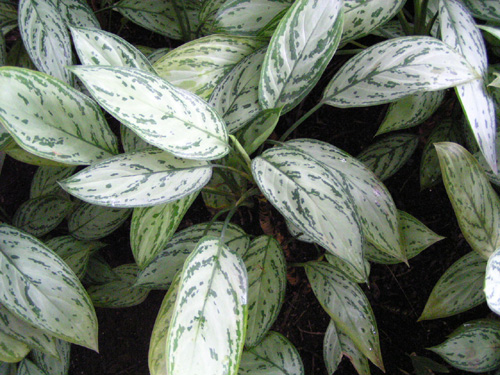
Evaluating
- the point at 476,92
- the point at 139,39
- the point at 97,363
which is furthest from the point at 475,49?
the point at 97,363

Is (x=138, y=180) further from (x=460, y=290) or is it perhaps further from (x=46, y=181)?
(x=460, y=290)

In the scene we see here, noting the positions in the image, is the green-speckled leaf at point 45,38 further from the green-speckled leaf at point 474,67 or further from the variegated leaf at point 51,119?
the green-speckled leaf at point 474,67

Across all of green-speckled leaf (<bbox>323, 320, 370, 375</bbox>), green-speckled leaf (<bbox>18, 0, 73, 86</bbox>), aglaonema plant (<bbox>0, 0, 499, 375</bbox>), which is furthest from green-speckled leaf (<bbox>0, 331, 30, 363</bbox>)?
green-speckled leaf (<bbox>323, 320, 370, 375</bbox>)

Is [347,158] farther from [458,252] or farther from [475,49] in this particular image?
[458,252]

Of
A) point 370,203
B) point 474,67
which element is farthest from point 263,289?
point 474,67

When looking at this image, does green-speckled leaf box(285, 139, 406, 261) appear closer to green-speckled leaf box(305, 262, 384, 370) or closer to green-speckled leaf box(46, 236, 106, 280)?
green-speckled leaf box(305, 262, 384, 370)
